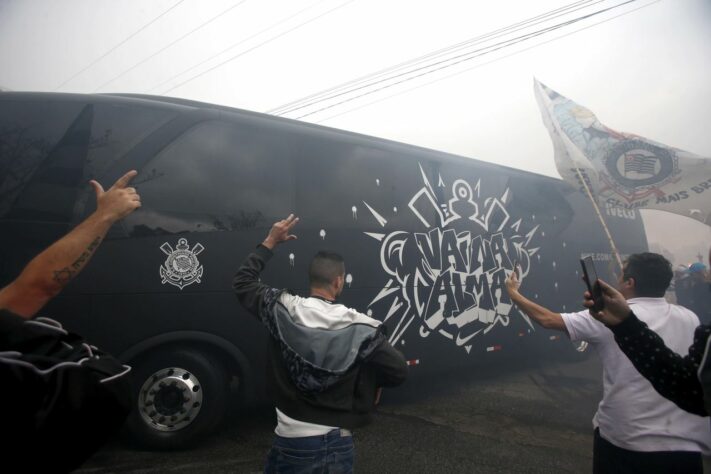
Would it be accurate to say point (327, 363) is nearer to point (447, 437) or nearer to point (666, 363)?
point (666, 363)

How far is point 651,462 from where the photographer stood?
1.81 meters

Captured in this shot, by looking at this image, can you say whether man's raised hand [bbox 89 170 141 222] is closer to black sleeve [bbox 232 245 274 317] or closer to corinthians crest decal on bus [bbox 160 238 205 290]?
black sleeve [bbox 232 245 274 317]

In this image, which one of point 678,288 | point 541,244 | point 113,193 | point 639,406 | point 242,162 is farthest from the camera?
point 678,288

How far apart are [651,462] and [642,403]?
249 millimetres

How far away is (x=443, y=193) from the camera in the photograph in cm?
534

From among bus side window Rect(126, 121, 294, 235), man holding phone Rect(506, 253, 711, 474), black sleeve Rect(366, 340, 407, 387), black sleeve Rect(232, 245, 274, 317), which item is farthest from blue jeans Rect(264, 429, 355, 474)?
bus side window Rect(126, 121, 294, 235)

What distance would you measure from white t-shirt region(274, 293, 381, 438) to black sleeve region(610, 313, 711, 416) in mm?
951

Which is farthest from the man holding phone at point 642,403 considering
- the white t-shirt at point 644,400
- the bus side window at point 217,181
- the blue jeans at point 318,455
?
the bus side window at point 217,181

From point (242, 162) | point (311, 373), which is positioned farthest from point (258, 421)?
point (311, 373)

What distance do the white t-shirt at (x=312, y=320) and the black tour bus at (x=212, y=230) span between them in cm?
199

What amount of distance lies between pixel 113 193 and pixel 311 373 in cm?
104

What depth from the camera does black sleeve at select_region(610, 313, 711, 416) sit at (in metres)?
1.30

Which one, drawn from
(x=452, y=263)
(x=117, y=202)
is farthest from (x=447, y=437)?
(x=117, y=202)

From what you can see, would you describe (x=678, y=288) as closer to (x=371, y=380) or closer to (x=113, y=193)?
(x=371, y=380)
